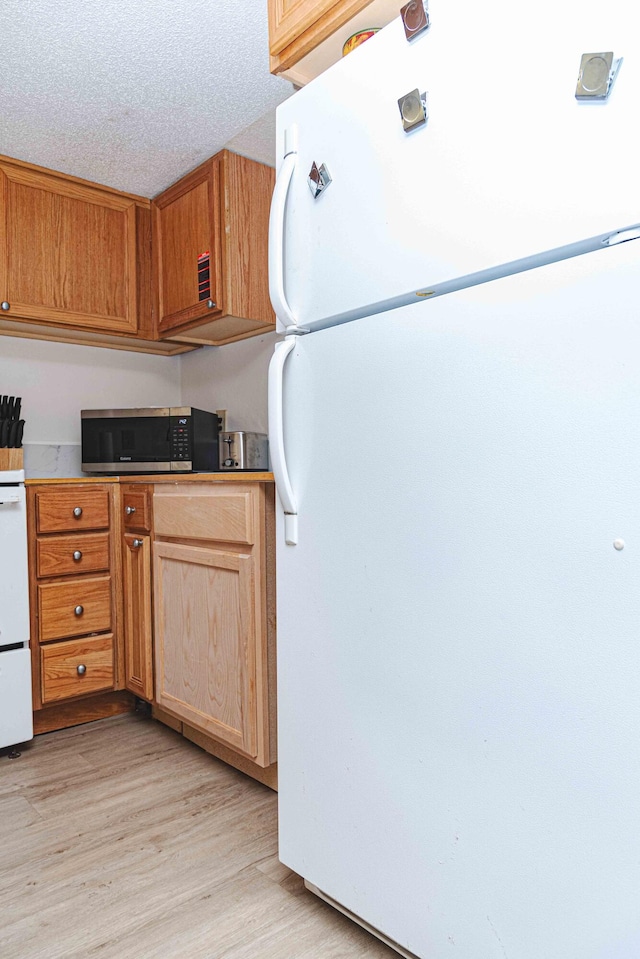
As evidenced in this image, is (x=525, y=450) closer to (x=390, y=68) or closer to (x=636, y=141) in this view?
(x=636, y=141)

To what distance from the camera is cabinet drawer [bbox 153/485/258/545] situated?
1.81 metres

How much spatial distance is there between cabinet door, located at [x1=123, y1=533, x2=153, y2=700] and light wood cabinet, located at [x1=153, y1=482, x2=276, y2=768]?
76mm

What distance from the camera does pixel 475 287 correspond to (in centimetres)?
99

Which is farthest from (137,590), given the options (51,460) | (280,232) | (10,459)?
(280,232)

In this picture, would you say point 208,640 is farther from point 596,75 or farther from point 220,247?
point 596,75

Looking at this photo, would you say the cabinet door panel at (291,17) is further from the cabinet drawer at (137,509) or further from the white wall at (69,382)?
the white wall at (69,382)

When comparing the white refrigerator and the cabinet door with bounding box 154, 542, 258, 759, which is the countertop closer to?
the cabinet door with bounding box 154, 542, 258, 759

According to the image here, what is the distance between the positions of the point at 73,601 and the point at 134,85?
175 centimetres

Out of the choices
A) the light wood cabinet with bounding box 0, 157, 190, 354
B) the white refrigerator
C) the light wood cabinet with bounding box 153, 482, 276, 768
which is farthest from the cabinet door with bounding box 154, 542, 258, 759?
the light wood cabinet with bounding box 0, 157, 190, 354

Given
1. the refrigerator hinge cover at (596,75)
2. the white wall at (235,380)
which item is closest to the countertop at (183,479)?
the white wall at (235,380)

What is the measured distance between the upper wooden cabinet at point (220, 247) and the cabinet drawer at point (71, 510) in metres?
0.85

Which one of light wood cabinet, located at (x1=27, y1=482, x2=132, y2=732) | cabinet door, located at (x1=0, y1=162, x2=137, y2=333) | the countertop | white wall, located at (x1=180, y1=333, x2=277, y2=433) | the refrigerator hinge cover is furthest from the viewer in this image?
white wall, located at (x1=180, y1=333, x2=277, y2=433)

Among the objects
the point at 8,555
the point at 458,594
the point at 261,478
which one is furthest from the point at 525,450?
the point at 8,555

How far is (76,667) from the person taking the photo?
93.7 inches
